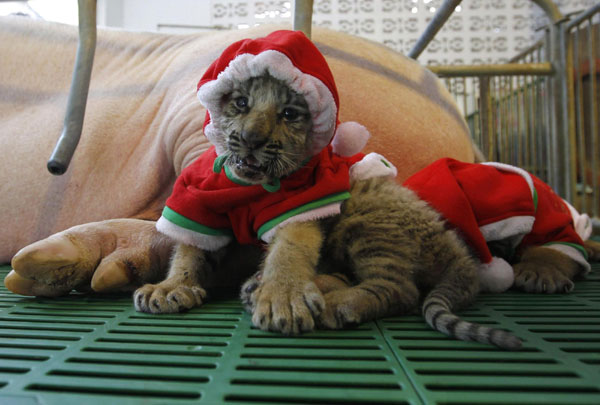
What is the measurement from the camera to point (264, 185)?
0.92m

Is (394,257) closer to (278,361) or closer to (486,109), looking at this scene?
(278,361)

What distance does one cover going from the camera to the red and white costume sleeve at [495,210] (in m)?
1.01

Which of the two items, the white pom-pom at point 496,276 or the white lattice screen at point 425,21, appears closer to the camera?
the white pom-pom at point 496,276

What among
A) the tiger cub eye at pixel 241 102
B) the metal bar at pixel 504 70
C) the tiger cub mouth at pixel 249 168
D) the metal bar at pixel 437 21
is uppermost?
the metal bar at pixel 437 21

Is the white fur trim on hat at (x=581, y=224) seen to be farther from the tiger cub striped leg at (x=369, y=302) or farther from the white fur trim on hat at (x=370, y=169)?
the tiger cub striped leg at (x=369, y=302)

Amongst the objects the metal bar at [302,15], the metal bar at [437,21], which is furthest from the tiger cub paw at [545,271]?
the metal bar at [437,21]

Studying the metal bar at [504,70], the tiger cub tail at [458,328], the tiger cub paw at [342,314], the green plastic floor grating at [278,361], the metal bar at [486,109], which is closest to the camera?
the green plastic floor grating at [278,361]

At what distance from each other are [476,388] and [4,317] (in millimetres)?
834

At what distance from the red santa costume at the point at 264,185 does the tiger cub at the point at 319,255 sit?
0.10ft

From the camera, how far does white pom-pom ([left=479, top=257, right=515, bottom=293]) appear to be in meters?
0.99

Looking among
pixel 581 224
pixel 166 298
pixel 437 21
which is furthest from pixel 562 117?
pixel 166 298

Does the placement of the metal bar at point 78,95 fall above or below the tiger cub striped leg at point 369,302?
above

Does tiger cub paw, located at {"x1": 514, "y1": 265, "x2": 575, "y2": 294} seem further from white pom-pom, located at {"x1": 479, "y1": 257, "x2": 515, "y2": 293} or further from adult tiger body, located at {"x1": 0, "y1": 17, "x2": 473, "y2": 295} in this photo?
adult tiger body, located at {"x1": 0, "y1": 17, "x2": 473, "y2": 295}

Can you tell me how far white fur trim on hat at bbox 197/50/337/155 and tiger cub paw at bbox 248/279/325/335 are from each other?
1.11 ft
